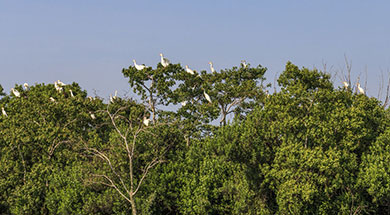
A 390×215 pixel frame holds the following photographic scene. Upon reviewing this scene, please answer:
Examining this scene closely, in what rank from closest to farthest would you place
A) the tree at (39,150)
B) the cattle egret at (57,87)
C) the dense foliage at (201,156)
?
1. the dense foliage at (201,156)
2. the tree at (39,150)
3. the cattle egret at (57,87)

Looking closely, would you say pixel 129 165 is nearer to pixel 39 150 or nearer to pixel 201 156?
pixel 201 156

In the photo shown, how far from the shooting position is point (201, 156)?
29750 mm

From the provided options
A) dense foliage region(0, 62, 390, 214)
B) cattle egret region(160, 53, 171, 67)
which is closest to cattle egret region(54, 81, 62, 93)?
dense foliage region(0, 62, 390, 214)

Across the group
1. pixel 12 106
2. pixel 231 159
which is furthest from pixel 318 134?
→ pixel 12 106

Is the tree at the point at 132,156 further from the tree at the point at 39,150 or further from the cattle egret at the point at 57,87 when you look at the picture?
the cattle egret at the point at 57,87

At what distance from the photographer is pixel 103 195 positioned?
1125 inches

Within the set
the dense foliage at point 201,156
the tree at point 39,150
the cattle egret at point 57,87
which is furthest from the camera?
the cattle egret at point 57,87

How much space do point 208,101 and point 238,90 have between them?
2.23 m

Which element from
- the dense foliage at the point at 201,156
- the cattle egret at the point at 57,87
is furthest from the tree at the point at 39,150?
the cattle egret at the point at 57,87

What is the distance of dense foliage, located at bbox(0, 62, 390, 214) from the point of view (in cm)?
2622

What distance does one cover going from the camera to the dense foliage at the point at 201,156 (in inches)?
1032

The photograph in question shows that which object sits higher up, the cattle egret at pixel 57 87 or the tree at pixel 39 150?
the cattle egret at pixel 57 87

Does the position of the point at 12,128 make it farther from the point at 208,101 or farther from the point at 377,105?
the point at 377,105

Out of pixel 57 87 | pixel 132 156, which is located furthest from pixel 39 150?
pixel 132 156
